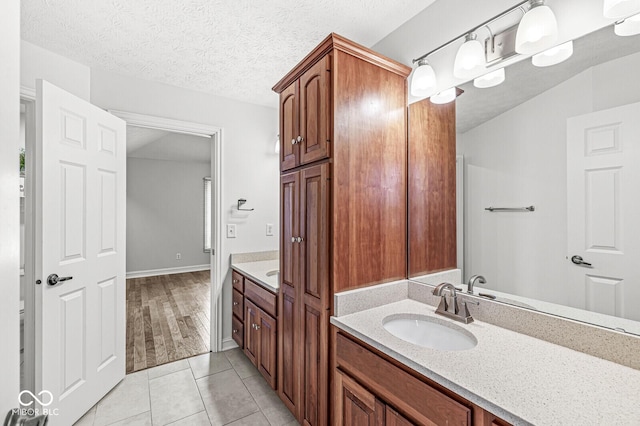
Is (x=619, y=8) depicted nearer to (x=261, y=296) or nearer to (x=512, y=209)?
(x=512, y=209)

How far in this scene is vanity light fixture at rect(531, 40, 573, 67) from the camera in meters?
1.14

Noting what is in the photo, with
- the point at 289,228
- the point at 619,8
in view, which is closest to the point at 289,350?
the point at 289,228

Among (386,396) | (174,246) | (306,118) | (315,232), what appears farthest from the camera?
(174,246)

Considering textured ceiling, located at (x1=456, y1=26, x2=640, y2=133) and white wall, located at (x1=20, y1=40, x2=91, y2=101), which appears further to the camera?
white wall, located at (x1=20, y1=40, x2=91, y2=101)

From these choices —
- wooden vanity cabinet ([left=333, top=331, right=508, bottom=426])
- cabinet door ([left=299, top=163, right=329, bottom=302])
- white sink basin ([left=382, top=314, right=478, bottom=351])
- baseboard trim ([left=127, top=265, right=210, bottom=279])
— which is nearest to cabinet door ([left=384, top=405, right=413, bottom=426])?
wooden vanity cabinet ([left=333, top=331, right=508, bottom=426])

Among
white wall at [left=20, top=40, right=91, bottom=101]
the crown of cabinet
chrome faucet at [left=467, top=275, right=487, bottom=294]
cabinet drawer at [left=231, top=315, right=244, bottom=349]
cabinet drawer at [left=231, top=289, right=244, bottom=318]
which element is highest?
white wall at [left=20, top=40, right=91, bottom=101]

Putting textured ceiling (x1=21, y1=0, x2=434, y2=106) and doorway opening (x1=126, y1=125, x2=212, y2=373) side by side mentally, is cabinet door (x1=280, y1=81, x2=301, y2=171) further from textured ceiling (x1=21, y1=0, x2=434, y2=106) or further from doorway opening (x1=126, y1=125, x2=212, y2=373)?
doorway opening (x1=126, y1=125, x2=212, y2=373)

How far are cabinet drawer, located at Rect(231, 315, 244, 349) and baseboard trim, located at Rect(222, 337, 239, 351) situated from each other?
0.05 m

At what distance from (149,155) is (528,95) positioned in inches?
249

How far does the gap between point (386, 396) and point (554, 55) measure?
1523mm

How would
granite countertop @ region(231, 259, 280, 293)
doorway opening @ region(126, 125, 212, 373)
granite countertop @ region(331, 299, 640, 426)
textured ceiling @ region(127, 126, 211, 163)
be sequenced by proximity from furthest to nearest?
textured ceiling @ region(127, 126, 211, 163)
doorway opening @ region(126, 125, 212, 373)
granite countertop @ region(231, 259, 280, 293)
granite countertop @ region(331, 299, 640, 426)

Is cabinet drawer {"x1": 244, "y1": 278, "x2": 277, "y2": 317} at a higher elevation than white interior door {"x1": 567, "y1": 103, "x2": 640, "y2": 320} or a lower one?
lower

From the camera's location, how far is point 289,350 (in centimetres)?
183

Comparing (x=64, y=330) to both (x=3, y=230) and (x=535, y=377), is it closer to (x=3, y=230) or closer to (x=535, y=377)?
(x=3, y=230)
